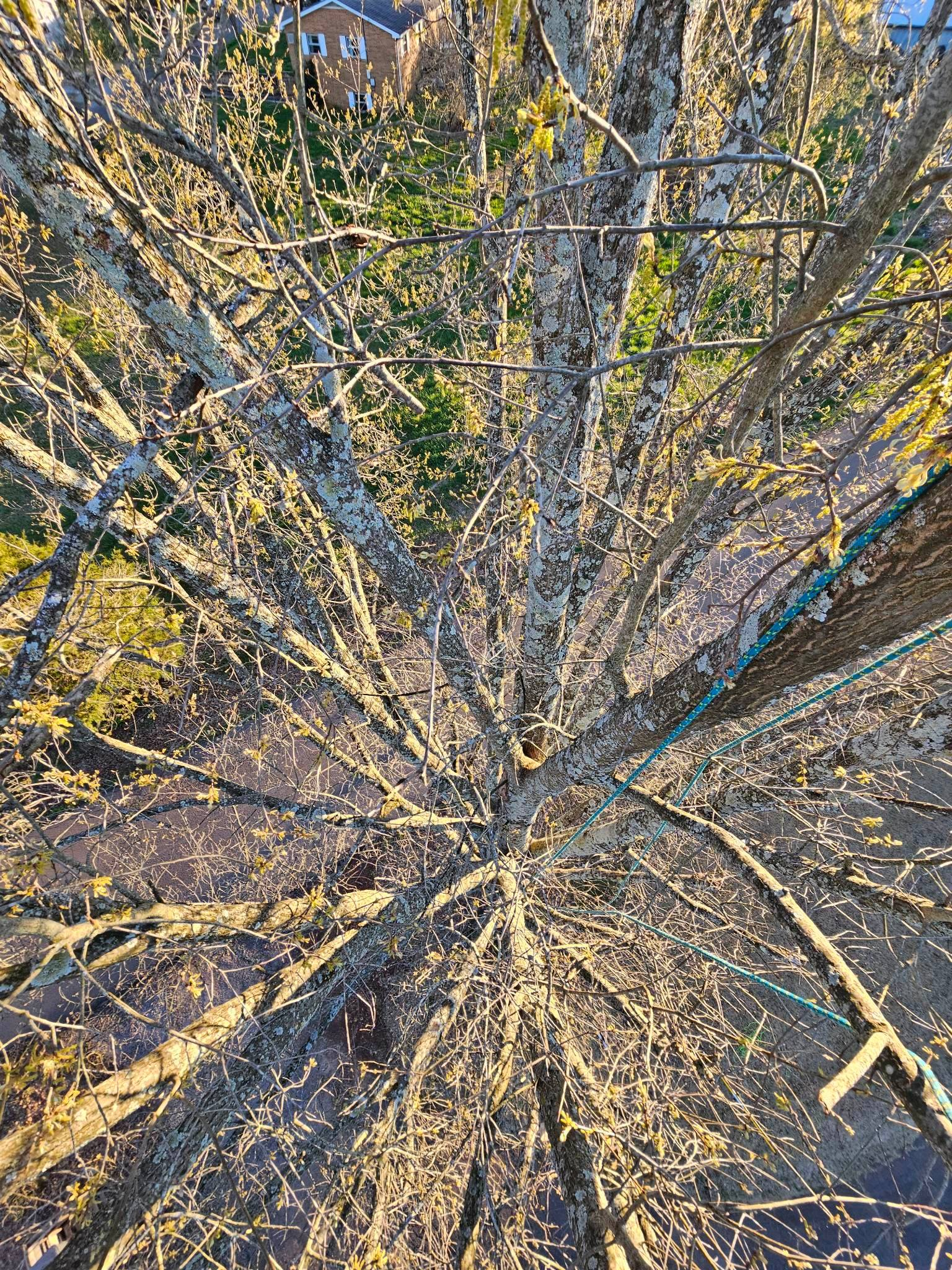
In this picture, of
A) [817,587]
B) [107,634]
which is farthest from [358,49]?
[817,587]

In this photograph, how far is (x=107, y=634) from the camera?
4.66 m

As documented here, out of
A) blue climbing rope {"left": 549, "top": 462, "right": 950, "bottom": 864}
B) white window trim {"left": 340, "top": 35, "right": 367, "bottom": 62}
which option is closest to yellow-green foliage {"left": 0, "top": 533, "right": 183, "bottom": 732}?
blue climbing rope {"left": 549, "top": 462, "right": 950, "bottom": 864}

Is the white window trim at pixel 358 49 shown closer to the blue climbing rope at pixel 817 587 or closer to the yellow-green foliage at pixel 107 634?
the yellow-green foliage at pixel 107 634

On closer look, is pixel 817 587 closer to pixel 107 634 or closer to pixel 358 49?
pixel 107 634

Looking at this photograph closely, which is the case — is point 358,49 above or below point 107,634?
above

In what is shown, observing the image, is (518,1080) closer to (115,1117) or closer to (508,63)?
(115,1117)

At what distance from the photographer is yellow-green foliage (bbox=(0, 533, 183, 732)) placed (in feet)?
10.2

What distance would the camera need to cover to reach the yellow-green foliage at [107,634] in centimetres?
311

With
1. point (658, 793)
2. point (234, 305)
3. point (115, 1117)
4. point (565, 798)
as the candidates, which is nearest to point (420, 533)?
point (565, 798)

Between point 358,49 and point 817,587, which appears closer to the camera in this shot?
point 817,587

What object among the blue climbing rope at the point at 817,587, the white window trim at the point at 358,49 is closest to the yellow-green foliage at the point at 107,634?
the blue climbing rope at the point at 817,587

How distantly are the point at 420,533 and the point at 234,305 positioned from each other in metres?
5.38

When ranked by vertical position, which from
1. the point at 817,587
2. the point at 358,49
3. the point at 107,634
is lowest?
the point at 107,634

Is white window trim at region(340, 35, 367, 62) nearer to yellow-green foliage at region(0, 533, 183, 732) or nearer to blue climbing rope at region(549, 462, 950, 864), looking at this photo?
yellow-green foliage at region(0, 533, 183, 732)
